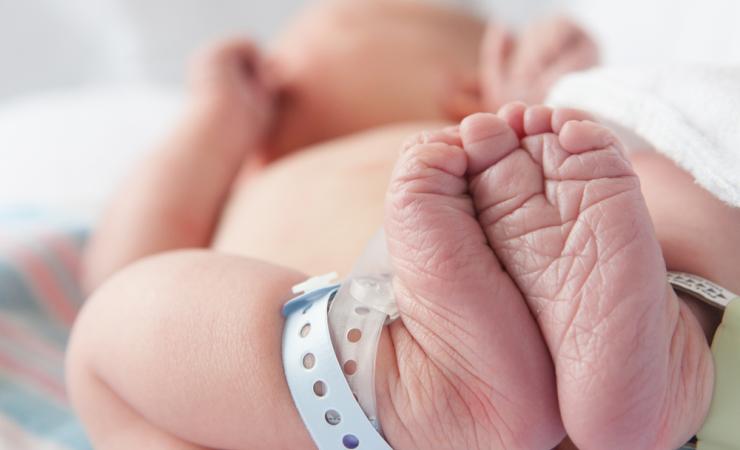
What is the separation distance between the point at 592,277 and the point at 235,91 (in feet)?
3.30

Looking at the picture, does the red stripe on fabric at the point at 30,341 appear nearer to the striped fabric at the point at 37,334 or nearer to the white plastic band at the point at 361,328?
the striped fabric at the point at 37,334

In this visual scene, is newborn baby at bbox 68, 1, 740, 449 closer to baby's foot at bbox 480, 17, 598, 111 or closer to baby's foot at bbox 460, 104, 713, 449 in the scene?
baby's foot at bbox 460, 104, 713, 449

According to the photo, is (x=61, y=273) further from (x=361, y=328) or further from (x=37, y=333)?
(x=361, y=328)

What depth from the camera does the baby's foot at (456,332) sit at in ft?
1.84

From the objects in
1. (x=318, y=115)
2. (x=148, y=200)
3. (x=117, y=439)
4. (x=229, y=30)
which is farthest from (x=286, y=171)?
(x=229, y=30)

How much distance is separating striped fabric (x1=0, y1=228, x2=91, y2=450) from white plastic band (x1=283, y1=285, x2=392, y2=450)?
37cm

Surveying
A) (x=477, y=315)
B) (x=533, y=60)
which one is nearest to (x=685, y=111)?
(x=477, y=315)

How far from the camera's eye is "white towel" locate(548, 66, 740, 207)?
0.66 m

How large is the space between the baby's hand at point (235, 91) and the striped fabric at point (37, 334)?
0.31m

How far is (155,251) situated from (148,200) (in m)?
0.10

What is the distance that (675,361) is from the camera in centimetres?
56

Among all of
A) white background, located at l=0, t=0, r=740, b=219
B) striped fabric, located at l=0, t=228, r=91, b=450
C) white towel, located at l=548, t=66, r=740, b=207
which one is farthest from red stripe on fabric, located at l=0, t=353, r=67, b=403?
white towel, located at l=548, t=66, r=740, b=207

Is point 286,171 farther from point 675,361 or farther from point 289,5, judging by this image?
point 289,5

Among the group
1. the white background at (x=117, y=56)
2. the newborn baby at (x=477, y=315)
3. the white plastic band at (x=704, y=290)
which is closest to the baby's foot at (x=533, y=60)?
the white background at (x=117, y=56)
